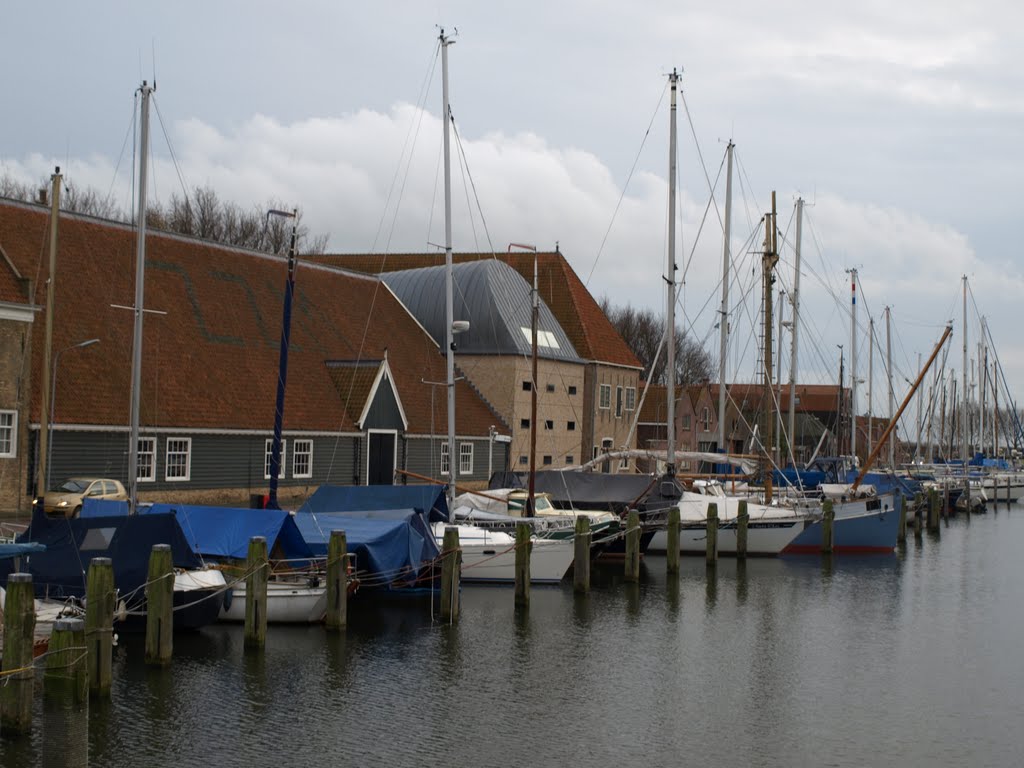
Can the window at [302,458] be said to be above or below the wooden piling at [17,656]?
above

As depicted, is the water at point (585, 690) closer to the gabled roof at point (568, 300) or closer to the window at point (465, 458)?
the window at point (465, 458)

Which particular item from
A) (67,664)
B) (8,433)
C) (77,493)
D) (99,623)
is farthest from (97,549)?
(8,433)

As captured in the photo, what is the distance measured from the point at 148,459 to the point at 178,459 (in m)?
1.54

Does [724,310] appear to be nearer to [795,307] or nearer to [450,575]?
[795,307]

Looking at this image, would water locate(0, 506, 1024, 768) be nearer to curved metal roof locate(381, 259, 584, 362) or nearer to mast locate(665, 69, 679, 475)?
mast locate(665, 69, 679, 475)

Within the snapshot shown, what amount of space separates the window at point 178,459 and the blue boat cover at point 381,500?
7690 mm

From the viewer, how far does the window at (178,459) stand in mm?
42438

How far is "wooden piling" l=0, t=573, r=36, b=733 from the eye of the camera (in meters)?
18.0

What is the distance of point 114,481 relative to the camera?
38.5 meters

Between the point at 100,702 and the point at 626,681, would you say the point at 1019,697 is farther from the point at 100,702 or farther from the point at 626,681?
the point at 100,702

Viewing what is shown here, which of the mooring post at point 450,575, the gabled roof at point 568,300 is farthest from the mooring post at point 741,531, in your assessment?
the gabled roof at point 568,300

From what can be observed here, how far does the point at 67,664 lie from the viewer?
752 inches

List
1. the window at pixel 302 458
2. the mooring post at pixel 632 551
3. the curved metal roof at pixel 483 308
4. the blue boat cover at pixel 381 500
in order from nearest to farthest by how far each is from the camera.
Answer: the blue boat cover at pixel 381 500 → the mooring post at pixel 632 551 → the window at pixel 302 458 → the curved metal roof at pixel 483 308

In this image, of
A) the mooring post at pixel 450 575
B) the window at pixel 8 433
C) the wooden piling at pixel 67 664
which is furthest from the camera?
the window at pixel 8 433
